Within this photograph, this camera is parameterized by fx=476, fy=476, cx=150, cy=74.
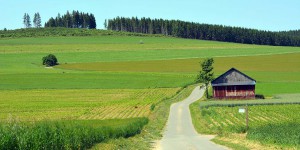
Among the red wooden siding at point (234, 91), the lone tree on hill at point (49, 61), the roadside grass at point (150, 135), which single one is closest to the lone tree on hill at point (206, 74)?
the red wooden siding at point (234, 91)

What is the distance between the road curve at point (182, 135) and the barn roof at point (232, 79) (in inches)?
593

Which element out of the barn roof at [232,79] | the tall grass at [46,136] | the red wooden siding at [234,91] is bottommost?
the red wooden siding at [234,91]

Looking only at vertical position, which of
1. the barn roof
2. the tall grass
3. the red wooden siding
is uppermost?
the tall grass

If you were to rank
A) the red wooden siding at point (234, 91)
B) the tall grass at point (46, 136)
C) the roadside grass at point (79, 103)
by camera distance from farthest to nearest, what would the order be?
the red wooden siding at point (234, 91)
the roadside grass at point (79, 103)
the tall grass at point (46, 136)

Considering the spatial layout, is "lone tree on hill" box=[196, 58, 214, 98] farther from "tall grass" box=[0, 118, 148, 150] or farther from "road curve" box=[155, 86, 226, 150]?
"tall grass" box=[0, 118, 148, 150]

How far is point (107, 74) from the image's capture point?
357ft

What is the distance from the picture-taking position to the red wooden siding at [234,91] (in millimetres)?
82500

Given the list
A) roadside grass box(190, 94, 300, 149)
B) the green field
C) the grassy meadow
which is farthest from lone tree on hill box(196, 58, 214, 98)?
the green field

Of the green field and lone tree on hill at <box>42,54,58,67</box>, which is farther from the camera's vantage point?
lone tree on hill at <box>42,54,58,67</box>

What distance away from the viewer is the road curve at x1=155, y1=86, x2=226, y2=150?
2986 cm

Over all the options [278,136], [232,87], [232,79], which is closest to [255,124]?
[278,136]

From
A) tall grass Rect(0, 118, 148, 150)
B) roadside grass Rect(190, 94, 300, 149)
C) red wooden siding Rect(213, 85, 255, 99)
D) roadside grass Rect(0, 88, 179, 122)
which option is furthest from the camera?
red wooden siding Rect(213, 85, 255, 99)

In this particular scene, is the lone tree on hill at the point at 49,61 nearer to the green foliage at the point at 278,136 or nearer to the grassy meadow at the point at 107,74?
the grassy meadow at the point at 107,74

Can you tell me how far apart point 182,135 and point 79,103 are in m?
31.1
